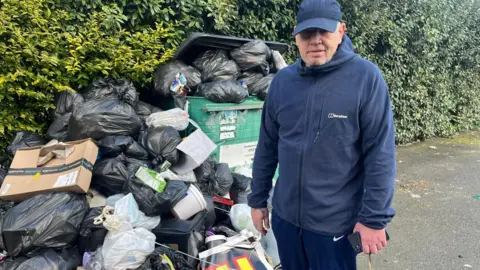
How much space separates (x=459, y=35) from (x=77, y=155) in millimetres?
8940

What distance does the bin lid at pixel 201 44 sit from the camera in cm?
396

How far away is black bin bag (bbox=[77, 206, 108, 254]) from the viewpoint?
8.93 feet

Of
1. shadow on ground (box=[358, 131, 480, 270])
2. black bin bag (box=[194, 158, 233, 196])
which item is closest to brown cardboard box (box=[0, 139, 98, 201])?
black bin bag (box=[194, 158, 233, 196])

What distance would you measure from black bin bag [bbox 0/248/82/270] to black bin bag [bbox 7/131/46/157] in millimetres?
1153

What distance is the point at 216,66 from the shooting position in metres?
4.14

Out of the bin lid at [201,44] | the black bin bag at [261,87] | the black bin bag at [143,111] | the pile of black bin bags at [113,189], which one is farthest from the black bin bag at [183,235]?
the bin lid at [201,44]

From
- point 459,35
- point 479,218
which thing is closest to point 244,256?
point 479,218

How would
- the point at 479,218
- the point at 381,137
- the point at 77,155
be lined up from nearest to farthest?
the point at 381,137
the point at 77,155
the point at 479,218

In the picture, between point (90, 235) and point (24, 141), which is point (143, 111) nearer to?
point (24, 141)

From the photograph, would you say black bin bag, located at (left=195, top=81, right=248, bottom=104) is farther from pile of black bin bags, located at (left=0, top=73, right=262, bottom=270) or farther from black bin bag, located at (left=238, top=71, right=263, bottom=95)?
black bin bag, located at (left=238, top=71, right=263, bottom=95)

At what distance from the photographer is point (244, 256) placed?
2.81m

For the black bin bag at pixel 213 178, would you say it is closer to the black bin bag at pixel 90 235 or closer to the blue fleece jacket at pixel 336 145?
the black bin bag at pixel 90 235

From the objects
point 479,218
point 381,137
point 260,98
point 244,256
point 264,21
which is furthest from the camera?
point 264,21

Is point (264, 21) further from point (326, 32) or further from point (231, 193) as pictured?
point (326, 32)
